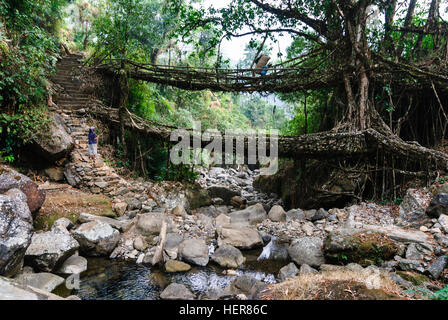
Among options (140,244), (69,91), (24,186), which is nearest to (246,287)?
(140,244)

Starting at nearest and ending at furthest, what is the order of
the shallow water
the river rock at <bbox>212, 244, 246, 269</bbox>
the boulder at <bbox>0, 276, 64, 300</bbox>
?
1. the boulder at <bbox>0, 276, 64, 300</bbox>
2. the shallow water
3. the river rock at <bbox>212, 244, 246, 269</bbox>

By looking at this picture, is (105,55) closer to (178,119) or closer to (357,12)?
(178,119)

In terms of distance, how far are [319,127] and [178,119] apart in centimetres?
688

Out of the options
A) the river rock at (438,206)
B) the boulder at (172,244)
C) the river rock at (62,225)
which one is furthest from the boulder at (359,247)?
the river rock at (62,225)

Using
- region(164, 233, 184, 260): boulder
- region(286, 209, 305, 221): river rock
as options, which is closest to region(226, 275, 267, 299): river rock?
region(164, 233, 184, 260): boulder

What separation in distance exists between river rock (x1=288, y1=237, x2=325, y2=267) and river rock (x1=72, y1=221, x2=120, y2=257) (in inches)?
147

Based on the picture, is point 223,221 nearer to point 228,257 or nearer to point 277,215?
point 277,215

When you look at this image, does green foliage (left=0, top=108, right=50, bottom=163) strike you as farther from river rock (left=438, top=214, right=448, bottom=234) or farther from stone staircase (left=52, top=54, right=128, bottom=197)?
river rock (left=438, top=214, right=448, bottom=234)

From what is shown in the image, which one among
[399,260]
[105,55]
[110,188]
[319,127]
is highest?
[105,55]

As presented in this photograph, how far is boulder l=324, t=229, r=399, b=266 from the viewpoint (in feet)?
13.1

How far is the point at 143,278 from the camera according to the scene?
13.5 ft

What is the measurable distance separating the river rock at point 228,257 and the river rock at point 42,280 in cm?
265
